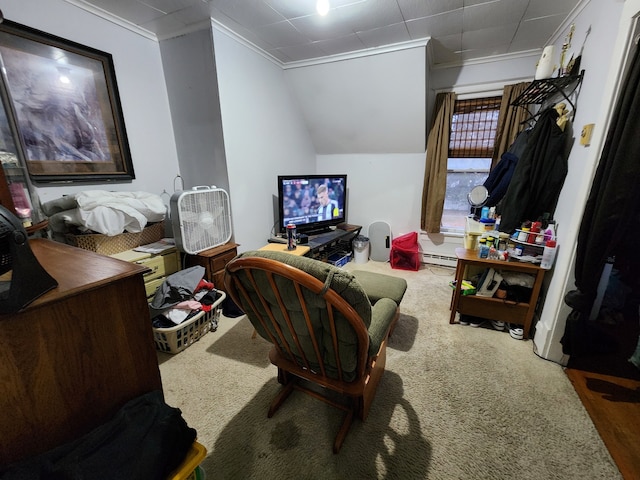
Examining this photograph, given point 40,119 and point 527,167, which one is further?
point 527,167

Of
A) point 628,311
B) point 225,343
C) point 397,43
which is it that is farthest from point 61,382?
point 628,311

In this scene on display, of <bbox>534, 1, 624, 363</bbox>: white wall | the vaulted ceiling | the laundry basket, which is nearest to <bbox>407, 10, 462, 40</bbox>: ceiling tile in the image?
the vaulted ceiling

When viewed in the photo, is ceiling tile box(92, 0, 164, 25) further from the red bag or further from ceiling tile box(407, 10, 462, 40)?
the red bag

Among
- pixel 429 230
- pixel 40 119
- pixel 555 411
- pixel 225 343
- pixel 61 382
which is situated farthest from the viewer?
pixel 429 230

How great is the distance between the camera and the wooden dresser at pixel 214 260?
2.17 m

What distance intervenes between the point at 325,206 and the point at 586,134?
231cm

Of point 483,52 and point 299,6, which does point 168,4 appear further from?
point 483,52

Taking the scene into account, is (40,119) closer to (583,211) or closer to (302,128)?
(302,128)

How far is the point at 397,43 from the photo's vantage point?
2.43 meters

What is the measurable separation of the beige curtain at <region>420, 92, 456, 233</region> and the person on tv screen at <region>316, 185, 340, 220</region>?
1.13 m

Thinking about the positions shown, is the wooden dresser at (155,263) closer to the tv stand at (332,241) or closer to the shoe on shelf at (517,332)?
the tv stand at (332,241)

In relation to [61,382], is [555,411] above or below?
below

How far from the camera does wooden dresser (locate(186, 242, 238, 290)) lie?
85.4 inches

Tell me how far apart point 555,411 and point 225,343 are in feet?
6.75
